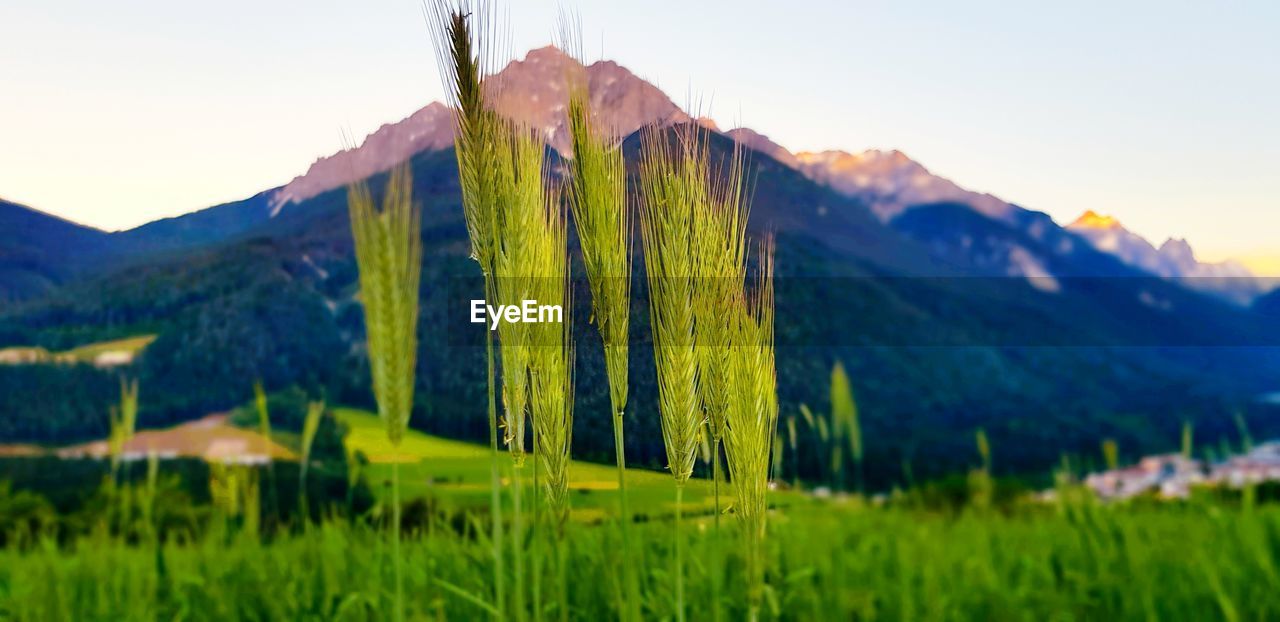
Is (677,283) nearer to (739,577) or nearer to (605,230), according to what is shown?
(605,230)

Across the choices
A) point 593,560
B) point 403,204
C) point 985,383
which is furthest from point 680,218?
point 985,383

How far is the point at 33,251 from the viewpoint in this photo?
2245 cm

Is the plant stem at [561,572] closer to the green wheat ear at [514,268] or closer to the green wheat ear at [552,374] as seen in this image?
the green wheat ear at [552,374]

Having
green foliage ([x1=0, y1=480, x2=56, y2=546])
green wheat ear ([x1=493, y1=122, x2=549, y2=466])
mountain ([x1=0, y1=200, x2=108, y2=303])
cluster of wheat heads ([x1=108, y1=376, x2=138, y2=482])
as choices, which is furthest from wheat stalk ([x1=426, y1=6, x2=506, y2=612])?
mountain ([x1=0, y1=200, x2=108, y2=303])

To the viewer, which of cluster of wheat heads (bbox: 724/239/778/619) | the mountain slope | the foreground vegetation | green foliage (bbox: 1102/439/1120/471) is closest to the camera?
cluster of wheat heads (bbox: 724/239/778/619)

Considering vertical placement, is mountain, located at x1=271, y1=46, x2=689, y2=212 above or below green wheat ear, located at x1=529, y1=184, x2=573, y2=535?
above

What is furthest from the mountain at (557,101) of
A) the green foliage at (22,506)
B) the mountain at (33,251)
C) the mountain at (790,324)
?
the mountain at (33,251)

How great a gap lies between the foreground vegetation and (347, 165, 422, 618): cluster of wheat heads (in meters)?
0.76

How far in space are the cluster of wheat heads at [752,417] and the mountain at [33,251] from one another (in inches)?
865

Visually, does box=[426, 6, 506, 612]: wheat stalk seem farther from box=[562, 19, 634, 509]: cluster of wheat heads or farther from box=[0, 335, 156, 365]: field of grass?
box=[0, 335, 156, 365]: field of grass

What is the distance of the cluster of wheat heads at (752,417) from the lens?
54.1 inches

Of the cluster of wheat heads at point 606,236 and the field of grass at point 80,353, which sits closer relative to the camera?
the cluster of wheat heads at point 606,236

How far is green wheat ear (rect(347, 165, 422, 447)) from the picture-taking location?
46.8 inches

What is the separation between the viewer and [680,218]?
149 centimetres
